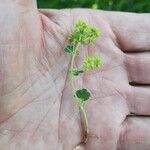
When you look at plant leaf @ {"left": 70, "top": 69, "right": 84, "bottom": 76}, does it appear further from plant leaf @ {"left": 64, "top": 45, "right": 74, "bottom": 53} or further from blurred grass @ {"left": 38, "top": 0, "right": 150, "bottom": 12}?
blurred grass @ {"left": 38, "top": 0, "right": 150, "bottom": 12}

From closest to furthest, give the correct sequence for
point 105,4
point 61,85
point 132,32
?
point 61,85 → point 132,32 → point 105,4

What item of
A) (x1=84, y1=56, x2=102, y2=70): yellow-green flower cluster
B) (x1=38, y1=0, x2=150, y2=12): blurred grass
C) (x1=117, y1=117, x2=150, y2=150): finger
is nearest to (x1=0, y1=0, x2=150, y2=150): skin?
(x1=117, y1=117, x2=150, y2=150): finger

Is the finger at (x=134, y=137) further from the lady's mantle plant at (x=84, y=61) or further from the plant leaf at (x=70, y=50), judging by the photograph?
the plant leaf at (x=70, y=50)

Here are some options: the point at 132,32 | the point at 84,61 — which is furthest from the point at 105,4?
the point at 84,61

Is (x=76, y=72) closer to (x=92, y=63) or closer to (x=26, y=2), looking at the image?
(x=92, y=63)

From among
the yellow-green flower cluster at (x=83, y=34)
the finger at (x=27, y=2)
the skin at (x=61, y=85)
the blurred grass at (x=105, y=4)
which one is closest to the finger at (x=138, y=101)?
the skin at (x=61, y=85)
